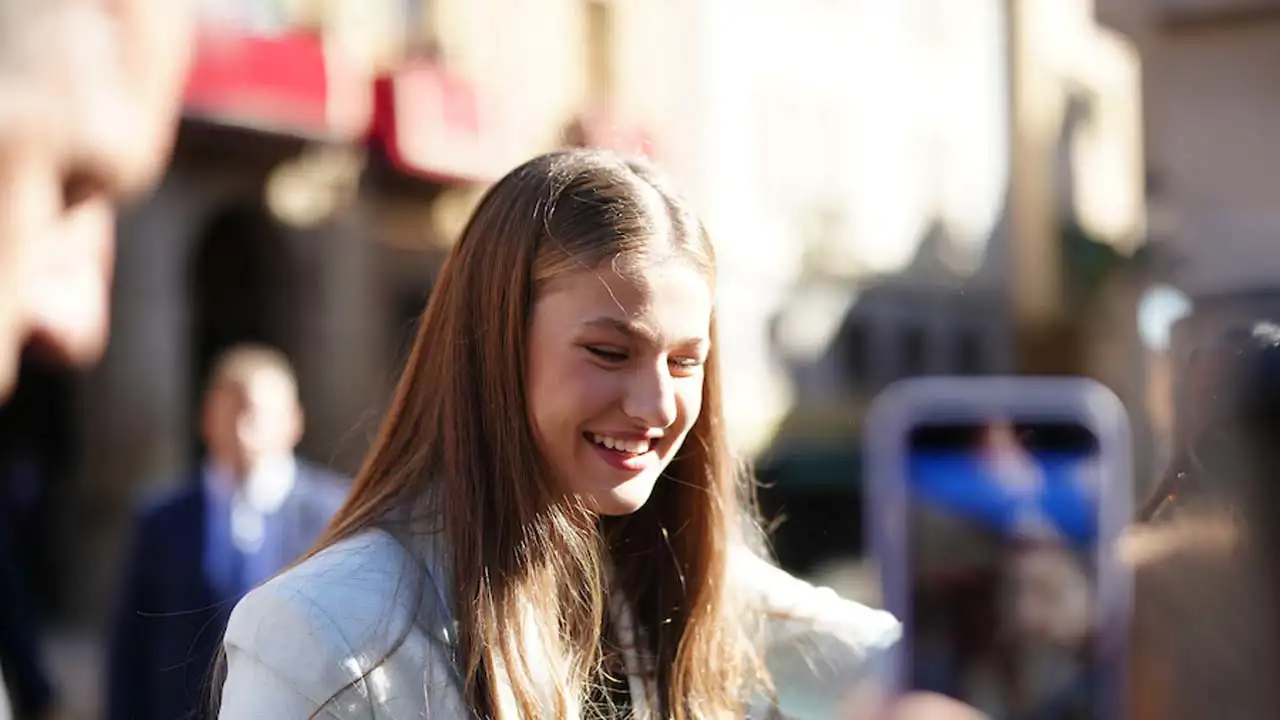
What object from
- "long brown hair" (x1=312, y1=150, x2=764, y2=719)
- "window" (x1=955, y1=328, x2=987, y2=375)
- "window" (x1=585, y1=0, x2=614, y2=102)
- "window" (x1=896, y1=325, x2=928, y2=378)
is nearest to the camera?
"long brown hair" (x1=312, y1=150, x2=764, y2=719)

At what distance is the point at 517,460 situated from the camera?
1.81 m

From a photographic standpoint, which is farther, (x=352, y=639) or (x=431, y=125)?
(x=431, y=125)

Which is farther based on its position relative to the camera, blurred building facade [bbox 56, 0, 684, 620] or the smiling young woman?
blurred building facade [bbox 56, 0, 684, 620]

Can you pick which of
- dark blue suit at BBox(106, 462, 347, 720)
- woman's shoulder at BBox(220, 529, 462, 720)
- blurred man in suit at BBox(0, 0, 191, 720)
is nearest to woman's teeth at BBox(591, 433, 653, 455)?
woman's shoulder at BBox(220, 529, 462, 720)

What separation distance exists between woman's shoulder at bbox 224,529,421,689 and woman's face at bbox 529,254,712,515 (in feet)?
0.78

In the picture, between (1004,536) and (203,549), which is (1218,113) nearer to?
(1004,536)

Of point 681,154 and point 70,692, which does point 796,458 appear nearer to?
point 70,692

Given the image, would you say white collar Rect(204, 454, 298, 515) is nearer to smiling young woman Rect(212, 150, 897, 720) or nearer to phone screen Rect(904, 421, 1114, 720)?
phone screen Rect(904, 421, 1114, 720)

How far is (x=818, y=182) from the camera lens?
73.5 ft

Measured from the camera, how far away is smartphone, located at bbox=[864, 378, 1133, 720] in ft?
16.2

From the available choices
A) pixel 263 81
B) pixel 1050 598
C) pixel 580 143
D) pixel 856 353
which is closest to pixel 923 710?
pixel 580 143

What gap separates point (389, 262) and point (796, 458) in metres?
8.86

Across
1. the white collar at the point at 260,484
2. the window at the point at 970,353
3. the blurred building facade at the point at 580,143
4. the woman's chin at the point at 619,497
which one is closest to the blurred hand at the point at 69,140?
the blurred building facade at the point at 580,143

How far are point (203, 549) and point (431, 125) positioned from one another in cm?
983
